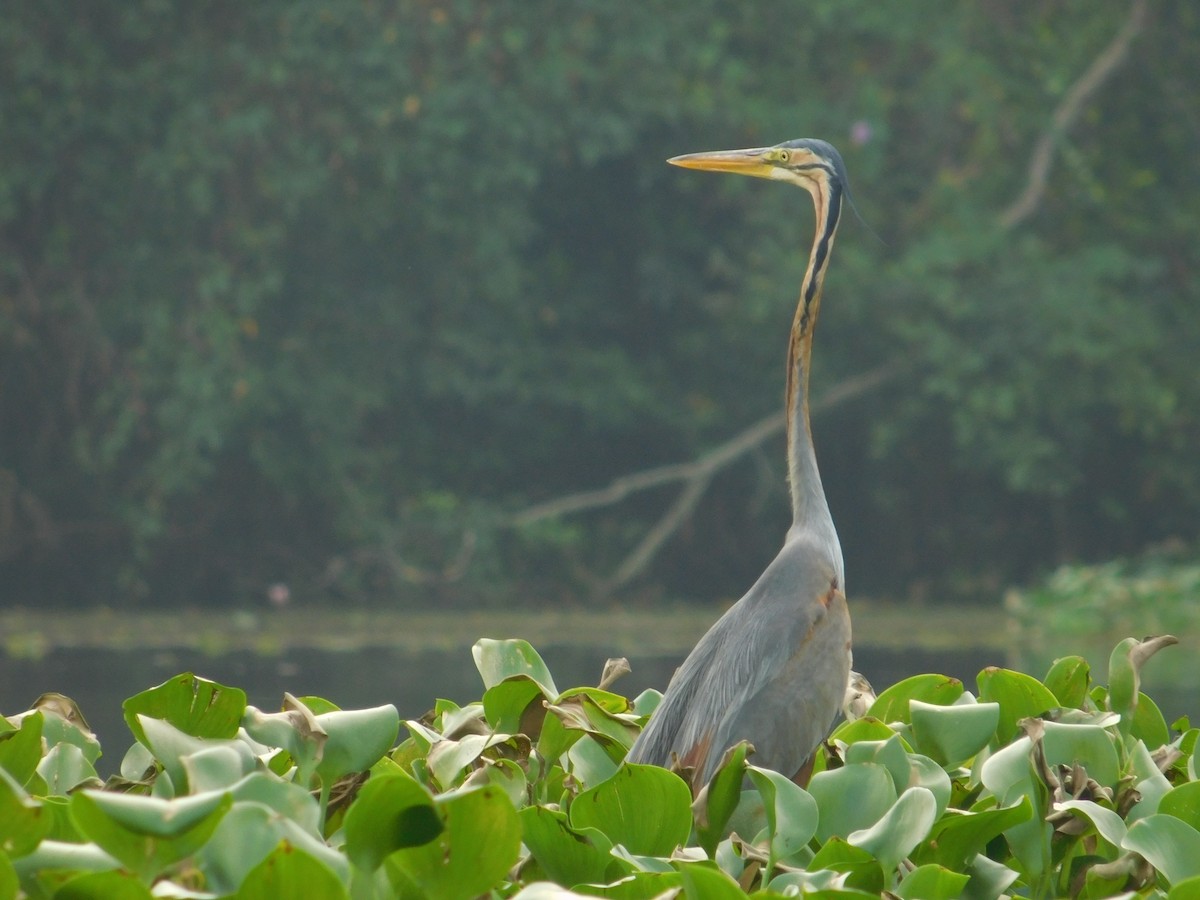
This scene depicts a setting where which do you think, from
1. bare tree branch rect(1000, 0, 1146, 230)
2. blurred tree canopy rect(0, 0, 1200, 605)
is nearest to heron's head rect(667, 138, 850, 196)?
blurred tree canopy rect(0, 0, 1200, 605)

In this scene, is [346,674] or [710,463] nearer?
[346,674]

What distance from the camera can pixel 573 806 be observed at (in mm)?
2178

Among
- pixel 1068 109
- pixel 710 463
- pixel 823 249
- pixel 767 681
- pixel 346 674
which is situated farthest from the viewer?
pixel 1068 109

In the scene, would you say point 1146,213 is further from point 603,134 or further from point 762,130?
point 603,134

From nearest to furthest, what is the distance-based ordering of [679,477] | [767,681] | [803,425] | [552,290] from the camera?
[767,681] < [803,425] < [679,477] < [552,290]

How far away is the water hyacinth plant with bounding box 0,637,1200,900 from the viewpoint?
179 cm

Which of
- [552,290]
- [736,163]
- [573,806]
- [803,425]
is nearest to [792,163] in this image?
[736,163]

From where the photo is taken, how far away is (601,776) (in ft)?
8.39

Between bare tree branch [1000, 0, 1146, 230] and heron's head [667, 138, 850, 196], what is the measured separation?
1028 cm

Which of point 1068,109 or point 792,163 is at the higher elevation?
point 1068,109

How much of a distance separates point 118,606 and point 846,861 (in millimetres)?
11837

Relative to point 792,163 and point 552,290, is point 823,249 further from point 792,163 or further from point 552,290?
point 552,290

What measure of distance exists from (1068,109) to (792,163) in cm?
1093

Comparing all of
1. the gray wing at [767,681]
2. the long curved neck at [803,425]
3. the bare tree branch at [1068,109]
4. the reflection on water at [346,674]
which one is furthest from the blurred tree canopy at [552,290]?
the gray wing at [767,681]
